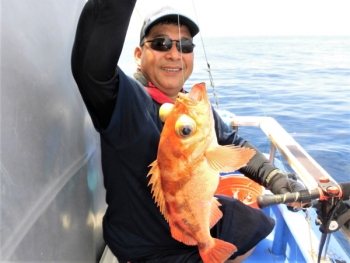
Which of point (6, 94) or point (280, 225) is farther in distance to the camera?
point (280, 225)

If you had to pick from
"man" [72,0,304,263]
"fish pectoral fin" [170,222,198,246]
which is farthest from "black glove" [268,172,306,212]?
"fish pectoral fin" [170,222,198,246]

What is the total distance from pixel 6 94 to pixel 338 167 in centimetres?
533

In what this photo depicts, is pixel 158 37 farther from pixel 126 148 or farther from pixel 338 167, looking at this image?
pixel 338 167

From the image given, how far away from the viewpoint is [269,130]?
3.28 metres

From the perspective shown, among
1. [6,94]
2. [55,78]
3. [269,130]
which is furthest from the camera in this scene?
[269,130]

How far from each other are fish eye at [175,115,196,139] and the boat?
55 cm

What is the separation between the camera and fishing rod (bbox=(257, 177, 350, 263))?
161 cm

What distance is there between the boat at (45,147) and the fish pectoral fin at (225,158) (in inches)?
27.6

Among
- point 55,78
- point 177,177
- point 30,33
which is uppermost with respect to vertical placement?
point 30,33

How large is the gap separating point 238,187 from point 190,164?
2.04 meters

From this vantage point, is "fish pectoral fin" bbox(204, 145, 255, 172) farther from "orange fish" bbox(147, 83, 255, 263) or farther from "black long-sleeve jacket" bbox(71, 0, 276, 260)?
"black long-sleeve jacket" bbox(71, 0, 276, 260)

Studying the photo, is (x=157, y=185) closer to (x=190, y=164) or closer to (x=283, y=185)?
(x=190, y=164)

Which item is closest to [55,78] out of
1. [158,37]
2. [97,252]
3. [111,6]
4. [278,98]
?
[111,6]

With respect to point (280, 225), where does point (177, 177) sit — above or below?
above
